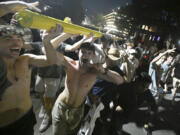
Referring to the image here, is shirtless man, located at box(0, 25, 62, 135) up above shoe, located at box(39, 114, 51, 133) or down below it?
above

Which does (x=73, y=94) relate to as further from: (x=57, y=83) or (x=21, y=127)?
(x=57, y=83)

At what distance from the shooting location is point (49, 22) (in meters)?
1.04

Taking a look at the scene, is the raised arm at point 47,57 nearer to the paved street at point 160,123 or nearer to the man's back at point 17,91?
the man's back at point 17,91

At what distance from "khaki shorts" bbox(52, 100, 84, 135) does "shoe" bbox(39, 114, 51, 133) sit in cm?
79

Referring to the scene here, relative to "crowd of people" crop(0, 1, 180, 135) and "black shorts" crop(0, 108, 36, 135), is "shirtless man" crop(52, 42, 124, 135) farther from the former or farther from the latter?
"black shorts" crop(0, 108, 36, 135)

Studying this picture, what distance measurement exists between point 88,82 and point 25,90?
917mm

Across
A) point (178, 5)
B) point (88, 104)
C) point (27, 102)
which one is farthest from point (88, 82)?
point (178, 5)

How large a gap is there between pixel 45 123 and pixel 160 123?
345cm

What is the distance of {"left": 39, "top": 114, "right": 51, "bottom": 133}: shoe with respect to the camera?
2664 millimetres

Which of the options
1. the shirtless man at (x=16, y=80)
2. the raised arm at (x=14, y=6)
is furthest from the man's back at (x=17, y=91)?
the raised arm at (x=14, y=6)

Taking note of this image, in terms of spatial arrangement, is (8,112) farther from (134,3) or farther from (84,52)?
(134,3)

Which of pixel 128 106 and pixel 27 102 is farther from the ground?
pixel 27 102

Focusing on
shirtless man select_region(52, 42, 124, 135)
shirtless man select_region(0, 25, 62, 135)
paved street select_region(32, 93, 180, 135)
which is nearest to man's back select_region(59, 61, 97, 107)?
shirtless man select_region(52, 42, 124, 135)

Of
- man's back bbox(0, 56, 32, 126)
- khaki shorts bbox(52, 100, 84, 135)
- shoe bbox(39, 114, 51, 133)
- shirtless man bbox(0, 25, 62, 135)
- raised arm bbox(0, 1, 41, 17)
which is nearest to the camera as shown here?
raised arm bbox(0, 1, 41, 17)
